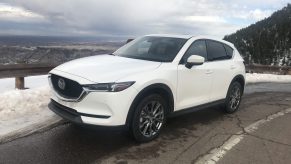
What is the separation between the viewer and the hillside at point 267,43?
402 ft

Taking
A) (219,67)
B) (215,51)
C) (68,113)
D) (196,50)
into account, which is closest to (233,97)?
(219,67)

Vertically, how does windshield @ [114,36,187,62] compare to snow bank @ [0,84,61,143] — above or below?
above

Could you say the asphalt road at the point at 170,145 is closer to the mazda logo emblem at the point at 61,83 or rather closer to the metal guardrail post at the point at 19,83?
the mazda logo emblem at the point at 61,83

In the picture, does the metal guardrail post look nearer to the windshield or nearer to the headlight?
the windshield

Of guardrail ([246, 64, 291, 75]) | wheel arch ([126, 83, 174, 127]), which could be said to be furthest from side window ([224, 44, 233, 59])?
guardrail ([246, 64, 291, 75])

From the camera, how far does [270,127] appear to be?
719 cm

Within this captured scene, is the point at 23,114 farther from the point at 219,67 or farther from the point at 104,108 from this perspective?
the point at 219,67

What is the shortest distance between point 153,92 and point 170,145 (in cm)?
90

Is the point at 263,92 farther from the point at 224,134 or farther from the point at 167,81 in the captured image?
the point at 167,81

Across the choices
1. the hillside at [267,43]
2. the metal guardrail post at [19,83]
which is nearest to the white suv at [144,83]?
the metal guardrail post at [19,83]

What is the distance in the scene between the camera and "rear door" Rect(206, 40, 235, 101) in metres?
7.23

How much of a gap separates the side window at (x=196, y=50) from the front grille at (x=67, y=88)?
2.05 meters

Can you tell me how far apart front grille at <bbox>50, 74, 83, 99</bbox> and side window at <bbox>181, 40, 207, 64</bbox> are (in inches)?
80.9

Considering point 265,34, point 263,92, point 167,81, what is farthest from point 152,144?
point 265,34
